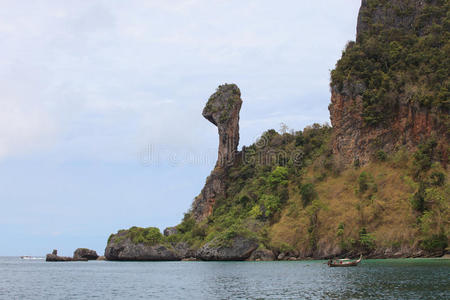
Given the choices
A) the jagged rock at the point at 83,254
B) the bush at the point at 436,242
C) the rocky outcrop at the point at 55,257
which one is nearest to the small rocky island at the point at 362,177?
the bush at the point at 436,242

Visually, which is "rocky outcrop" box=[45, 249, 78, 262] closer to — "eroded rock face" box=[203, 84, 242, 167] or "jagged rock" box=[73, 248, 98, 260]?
"jagged rock" box=[73, 248, 98, 260]

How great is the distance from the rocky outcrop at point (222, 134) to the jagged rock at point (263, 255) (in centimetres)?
3241

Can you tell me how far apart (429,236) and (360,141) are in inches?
1137

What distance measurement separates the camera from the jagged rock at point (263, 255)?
82588mm

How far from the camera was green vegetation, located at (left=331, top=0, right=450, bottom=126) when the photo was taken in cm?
8338

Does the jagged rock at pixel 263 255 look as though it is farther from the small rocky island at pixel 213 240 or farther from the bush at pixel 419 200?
the bush at pixel 419 200

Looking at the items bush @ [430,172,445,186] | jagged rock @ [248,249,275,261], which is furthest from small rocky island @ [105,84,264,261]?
bush @ [430,172,445,186]

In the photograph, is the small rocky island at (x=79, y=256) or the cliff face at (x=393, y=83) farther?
the small rocky island at (x=79, y=256)

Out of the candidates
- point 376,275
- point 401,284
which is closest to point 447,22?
point 376,275

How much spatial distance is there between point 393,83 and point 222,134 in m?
43.7

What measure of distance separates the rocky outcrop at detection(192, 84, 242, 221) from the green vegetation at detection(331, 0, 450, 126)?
94.8 feet

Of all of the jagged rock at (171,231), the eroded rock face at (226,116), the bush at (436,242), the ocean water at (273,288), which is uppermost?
the eroded rock face at (226,116)

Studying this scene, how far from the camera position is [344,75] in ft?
312

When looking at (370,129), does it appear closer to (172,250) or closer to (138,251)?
(172,250)
